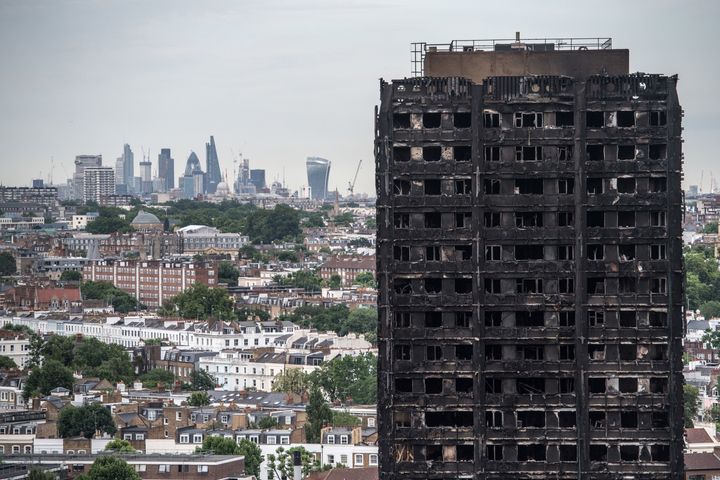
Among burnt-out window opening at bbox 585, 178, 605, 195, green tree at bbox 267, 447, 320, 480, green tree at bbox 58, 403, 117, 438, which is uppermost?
burnt-out window opening at bbox 585, 178, 605, 195

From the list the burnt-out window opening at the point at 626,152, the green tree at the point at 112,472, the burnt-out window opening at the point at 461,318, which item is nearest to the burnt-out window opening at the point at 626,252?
the burnt-out window opening at the point at 626,152

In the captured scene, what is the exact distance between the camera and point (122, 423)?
606ft

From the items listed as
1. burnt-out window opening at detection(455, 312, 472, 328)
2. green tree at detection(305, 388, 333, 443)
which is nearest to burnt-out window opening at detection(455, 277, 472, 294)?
burnt-out window opening at detection(455, 312, 472, 328)

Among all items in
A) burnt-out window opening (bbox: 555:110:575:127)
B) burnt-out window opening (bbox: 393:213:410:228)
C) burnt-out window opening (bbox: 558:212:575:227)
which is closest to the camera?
burnt-out window opening (bbox: 558:212:575:227)

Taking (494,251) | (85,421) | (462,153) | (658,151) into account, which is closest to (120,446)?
(85,421)

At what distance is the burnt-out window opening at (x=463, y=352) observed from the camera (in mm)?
95625

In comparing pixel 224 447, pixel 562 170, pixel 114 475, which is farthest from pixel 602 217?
pixel 224 447

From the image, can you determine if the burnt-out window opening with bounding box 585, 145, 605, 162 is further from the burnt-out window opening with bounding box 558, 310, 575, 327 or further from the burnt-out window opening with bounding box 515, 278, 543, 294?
the burnt-out window opening with bounding box 558, 310, 575, 327

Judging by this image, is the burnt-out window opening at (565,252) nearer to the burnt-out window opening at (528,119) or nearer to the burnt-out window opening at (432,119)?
the burnt-out window opening at (528,119)

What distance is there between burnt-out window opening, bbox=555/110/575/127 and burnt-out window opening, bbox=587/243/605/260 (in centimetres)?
466

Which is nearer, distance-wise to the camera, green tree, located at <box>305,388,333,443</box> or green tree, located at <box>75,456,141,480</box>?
green tree, located at <box>75,456,141,480</box>

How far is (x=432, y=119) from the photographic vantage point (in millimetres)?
96250

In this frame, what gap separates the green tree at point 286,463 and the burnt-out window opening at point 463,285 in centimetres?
6455

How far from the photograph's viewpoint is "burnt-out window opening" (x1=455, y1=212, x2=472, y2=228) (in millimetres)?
96125
